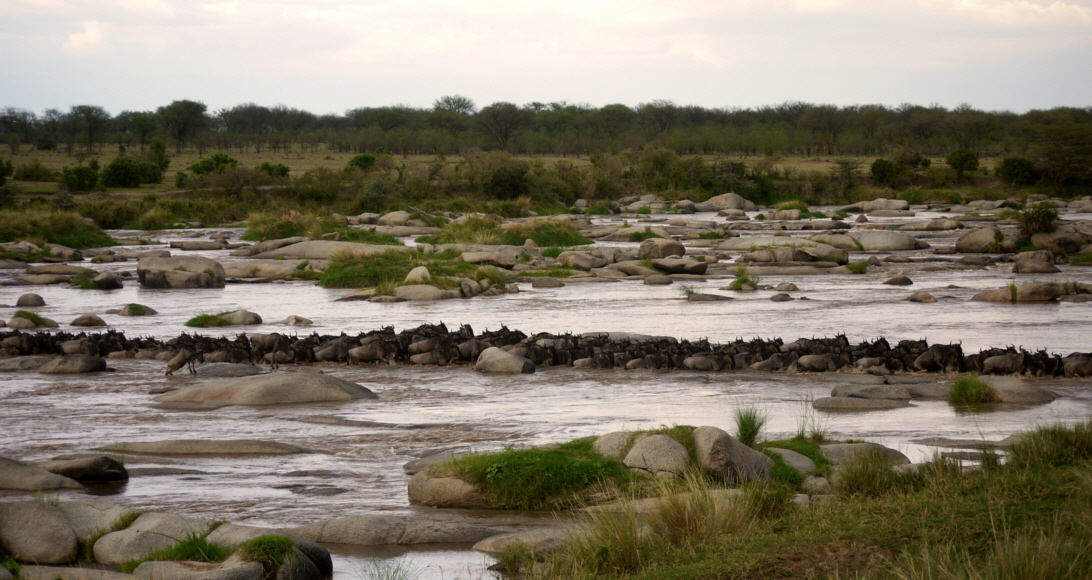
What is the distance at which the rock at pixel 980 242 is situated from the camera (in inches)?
1577

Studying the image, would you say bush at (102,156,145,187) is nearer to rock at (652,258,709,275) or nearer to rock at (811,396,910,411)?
rock at (652,258,709,275)

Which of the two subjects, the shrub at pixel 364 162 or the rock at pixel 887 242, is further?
the shrub at pixel 364 162

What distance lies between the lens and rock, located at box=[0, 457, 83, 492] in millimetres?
8914

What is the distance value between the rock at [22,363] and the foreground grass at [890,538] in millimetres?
14642

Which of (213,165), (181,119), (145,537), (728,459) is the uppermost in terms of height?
(181,119)

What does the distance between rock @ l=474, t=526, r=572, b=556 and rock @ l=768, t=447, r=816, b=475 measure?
2665 mm

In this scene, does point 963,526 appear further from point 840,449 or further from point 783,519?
point 840,449

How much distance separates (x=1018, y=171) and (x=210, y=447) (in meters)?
79.3

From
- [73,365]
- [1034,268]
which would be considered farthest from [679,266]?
[73,365]

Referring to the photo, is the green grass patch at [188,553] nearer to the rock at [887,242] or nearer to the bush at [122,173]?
the rock at [887,242]

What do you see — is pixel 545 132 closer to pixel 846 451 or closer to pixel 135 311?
pixel 135 311

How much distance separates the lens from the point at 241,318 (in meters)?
23.3

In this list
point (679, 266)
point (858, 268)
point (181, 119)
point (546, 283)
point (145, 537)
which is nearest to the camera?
point (145, 537)

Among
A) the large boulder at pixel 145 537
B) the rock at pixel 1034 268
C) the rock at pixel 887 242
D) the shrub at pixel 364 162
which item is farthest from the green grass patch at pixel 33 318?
the shrub at pixel 364 162
